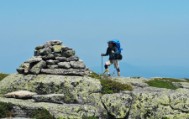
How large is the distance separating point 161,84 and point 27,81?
16659 millimetres

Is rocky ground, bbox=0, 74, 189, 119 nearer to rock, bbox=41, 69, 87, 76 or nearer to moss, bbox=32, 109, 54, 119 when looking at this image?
moss, bbox=32, 109, 54, 119

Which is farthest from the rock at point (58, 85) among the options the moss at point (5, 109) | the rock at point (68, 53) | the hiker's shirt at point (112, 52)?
the hiker's shirt at point (112, 52)

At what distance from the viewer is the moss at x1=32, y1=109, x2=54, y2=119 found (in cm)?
2723

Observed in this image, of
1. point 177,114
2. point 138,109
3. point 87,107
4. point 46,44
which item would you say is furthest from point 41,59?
point 177,114

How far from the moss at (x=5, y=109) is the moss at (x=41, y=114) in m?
1.57

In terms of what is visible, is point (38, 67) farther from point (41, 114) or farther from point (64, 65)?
point (41, 114)

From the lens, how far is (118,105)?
92.6 ft

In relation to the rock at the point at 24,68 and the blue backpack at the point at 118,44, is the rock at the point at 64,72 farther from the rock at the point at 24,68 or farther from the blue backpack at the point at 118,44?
the blue backpack at the point at 118,44

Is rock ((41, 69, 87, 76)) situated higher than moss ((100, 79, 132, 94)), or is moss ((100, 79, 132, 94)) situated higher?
rock ((41, 69, 87, 76))

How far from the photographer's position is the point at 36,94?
108 ft

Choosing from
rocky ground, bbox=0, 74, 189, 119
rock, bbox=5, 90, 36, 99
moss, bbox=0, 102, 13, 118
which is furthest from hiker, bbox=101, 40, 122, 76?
moss, bbox=0, 102, 13, 118

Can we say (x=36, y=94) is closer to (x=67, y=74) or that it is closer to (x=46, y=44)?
(x=67, y=74)

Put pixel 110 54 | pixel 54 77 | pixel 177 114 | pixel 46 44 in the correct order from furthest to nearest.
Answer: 1. pixel 110 54
2. pixel 46 44
3. pixel 54 77
4. pixel 177 114

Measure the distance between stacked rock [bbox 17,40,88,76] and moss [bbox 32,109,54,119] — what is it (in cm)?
765
